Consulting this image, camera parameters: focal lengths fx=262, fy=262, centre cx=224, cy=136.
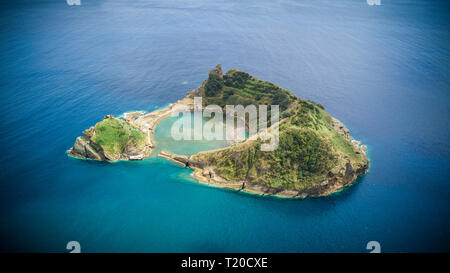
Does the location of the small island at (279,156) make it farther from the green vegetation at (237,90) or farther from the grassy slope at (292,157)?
the green vegetation at (237,90)

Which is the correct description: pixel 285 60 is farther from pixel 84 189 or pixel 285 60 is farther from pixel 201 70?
pixel 84 189

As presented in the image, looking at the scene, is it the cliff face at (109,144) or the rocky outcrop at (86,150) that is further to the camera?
the cliff face at (109,144)

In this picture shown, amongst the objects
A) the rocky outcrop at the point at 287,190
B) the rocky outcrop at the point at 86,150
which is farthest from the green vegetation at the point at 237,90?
the rocky outcrop at the point at 86,150

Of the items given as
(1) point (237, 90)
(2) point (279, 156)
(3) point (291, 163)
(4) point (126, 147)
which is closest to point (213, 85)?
(1) point (237, 90)

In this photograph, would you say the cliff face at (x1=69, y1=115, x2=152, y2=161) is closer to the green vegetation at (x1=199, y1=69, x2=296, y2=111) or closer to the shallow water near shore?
the shallow water near shore
